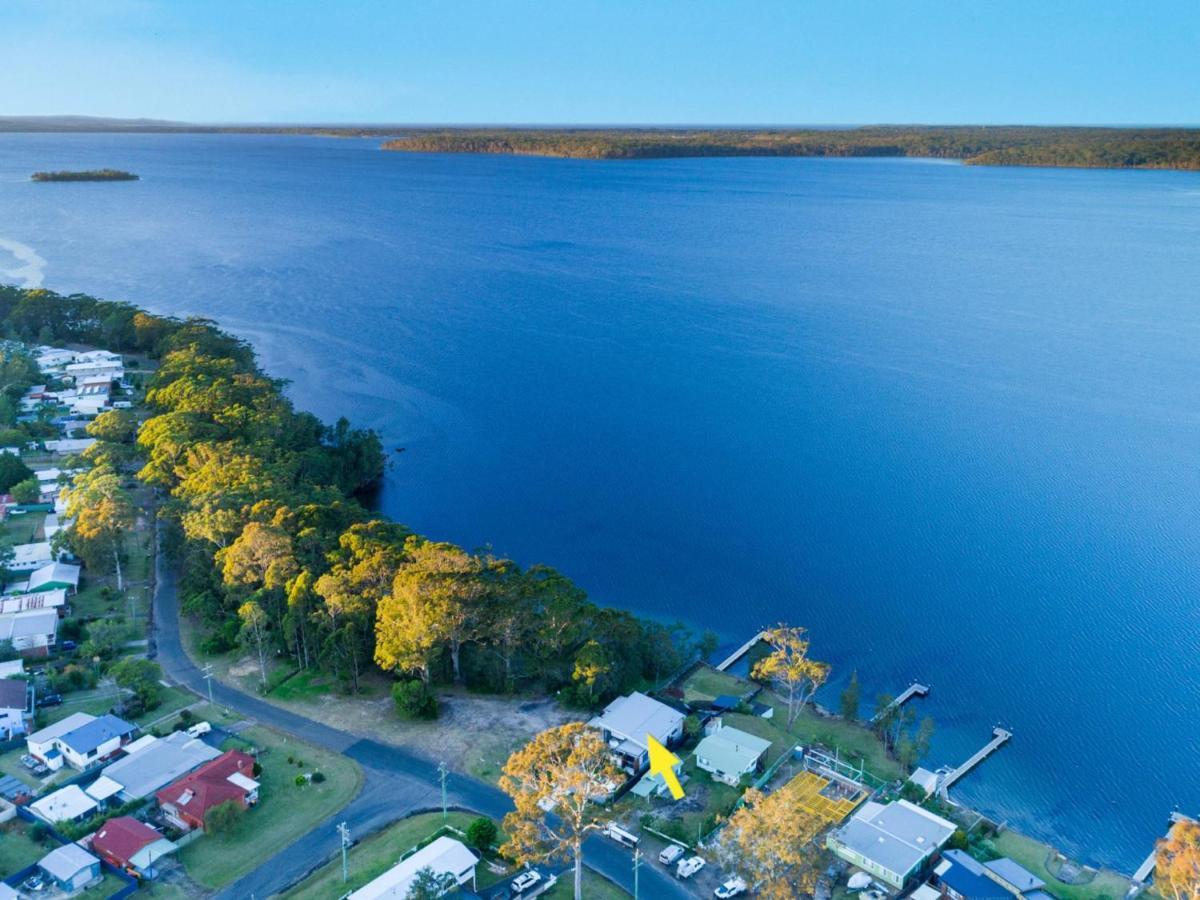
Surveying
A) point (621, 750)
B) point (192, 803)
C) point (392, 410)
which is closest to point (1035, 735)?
point (621, 750)

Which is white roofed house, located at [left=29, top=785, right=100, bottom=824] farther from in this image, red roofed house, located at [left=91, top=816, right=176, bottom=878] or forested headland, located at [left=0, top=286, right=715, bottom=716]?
forested headland, located at [left=0, top=286, right=715, bottom=716]

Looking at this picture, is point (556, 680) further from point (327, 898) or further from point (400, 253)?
point (400, 253)

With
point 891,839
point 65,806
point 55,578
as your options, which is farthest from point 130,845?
point 891,839

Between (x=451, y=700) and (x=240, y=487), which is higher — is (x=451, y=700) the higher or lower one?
the lower one

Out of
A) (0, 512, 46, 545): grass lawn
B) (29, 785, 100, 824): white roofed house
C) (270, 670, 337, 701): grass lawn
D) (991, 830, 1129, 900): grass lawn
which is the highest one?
(0, 512, 46, 545): grass lawn

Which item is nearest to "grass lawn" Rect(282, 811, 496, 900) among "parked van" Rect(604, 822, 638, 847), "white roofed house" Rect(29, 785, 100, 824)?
"parked van" Rect(604, 822, 638, 847)

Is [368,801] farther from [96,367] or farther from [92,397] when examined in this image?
[96,367]
